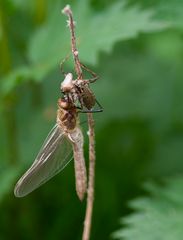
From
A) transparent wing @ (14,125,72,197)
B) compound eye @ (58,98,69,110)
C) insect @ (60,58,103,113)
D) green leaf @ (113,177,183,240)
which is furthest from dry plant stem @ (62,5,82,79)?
green leaf @ (113,177,183,240)

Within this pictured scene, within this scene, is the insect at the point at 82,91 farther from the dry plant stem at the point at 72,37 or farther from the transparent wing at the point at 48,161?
the transparent wing at the point at 48,161

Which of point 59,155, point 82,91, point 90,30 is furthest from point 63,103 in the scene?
point 90,30

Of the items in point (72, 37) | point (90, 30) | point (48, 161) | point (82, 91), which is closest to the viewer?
point (72, 37)

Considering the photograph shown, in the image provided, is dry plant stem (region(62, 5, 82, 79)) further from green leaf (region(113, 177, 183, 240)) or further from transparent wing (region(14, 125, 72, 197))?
green leaf (region(113, 177, 183, 240))

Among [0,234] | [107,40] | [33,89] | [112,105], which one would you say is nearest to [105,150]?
[112,105]

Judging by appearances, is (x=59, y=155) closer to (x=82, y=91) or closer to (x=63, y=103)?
(x=63, y=103)

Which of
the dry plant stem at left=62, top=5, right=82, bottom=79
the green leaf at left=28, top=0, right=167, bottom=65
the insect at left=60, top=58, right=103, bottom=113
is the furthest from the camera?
the green leaf at left=28, top=0, right=167, bottom=65

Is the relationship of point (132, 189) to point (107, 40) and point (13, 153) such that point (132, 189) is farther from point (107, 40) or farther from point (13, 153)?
point (107, 40)
